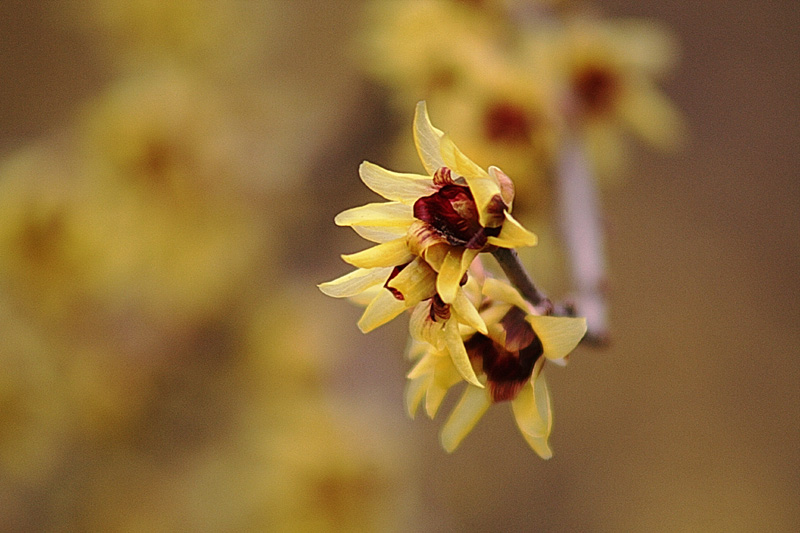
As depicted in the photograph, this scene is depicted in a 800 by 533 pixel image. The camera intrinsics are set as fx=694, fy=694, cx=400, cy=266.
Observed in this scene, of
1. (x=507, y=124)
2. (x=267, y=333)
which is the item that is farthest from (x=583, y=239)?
(x=267, y=333)

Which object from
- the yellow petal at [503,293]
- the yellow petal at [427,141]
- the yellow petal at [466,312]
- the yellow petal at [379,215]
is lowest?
the yellow petal at [466,312]

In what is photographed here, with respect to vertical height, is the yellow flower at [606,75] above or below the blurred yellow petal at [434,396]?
above

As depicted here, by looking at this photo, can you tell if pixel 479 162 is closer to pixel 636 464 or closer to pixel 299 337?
pixel 299 337

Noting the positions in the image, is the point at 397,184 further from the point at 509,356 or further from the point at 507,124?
the point at 507,124

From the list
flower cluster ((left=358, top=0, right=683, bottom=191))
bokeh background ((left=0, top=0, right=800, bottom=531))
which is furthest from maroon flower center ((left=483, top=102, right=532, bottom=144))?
bokeh background ((left=0, top=0, right=800, bottom=531))

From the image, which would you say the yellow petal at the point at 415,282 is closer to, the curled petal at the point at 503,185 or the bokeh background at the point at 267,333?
the curled petal at the point at 503,185

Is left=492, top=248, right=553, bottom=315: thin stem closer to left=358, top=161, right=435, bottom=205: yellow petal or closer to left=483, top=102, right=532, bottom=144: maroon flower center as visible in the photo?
left=358, top=161, right=435, bottom=205: yellow petal

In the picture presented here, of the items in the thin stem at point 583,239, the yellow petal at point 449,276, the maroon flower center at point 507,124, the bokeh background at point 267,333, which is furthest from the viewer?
the bokeh background at point 267,333

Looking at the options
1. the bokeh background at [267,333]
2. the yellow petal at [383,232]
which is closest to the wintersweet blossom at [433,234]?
the yellow petal at [383,232]
